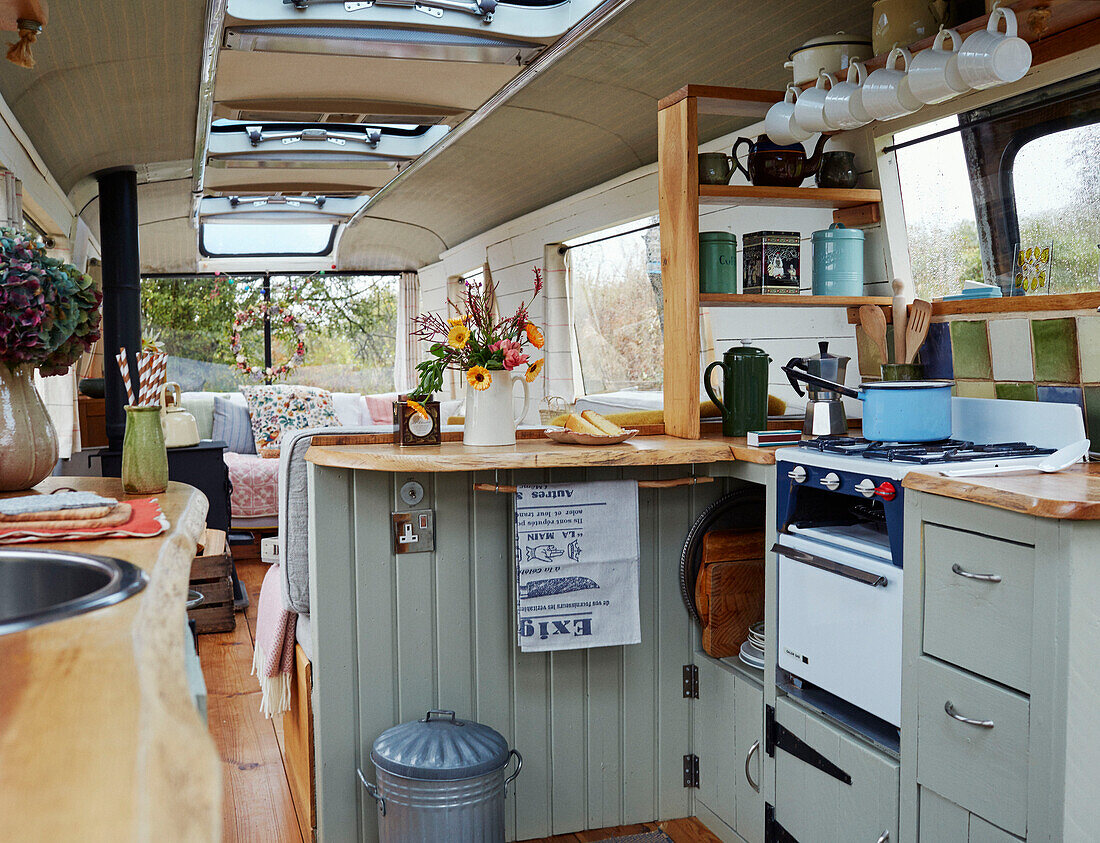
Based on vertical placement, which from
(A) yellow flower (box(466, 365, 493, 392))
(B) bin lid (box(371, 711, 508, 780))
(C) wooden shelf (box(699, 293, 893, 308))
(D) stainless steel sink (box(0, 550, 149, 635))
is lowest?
(B) bin lid (box(371, 711, 508, 780))

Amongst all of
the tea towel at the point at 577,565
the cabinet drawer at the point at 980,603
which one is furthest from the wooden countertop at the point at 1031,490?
the tea towel at the point at 577,565

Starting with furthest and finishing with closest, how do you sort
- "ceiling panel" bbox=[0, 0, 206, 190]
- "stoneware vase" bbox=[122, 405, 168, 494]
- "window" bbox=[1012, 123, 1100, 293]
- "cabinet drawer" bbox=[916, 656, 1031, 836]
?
1. "ceiling panel" bbox=[0, 0, 206, 190]
2. "window" bbox=[1012, 123, 1100, 293]
3. "stoneware vase" bbox=[122, 405, 168, 494]
4. "cabinet drawer" bbox=[916, 656, 1031, 836]

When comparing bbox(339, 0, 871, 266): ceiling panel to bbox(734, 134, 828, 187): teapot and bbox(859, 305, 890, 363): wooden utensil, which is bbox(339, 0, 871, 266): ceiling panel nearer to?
bbox(734, 134, 828, 187): teapot

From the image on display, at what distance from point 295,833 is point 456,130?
359 centimetres

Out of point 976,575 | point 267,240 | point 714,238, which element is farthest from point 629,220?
point 267,240

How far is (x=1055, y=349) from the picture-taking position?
229 centimetres

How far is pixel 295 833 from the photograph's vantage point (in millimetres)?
2578

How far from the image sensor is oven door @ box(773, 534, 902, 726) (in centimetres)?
187

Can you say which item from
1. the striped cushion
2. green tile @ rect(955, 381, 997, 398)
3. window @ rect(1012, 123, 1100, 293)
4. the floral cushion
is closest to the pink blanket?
green tile @ rect(955, 381, 997, 398)

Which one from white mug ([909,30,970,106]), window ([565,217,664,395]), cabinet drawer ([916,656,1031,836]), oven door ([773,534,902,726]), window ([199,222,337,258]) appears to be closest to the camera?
cabinet drawer ([916,656,1031,836])

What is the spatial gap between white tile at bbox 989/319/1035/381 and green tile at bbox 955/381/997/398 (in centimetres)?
3

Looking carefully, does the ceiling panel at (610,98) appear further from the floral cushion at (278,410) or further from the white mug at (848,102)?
the floral cushion at (278,410)

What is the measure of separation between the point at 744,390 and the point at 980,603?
1173 mm

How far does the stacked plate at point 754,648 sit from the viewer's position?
97.6 inches
